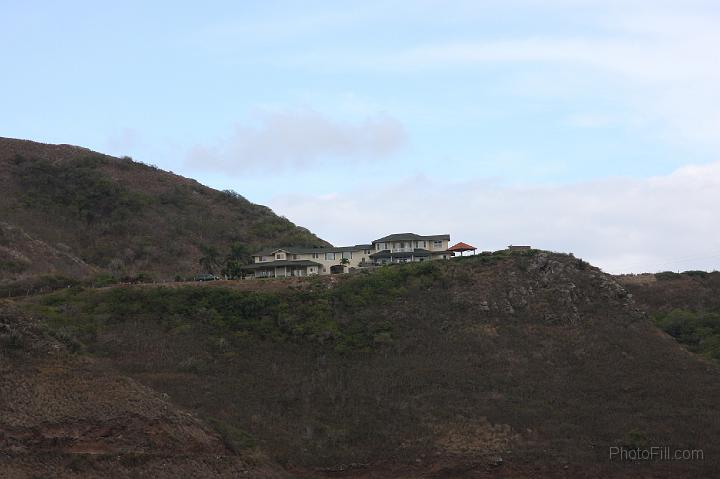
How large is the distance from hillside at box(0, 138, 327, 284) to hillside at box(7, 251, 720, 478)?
25.6 meters

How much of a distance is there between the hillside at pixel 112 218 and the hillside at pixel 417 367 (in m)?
A: 25.6

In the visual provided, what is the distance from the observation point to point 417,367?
69.4 meters

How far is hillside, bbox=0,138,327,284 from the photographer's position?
107 meters

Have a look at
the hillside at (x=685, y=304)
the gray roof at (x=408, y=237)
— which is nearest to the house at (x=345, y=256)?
the gray roof at (x=408, y=237)

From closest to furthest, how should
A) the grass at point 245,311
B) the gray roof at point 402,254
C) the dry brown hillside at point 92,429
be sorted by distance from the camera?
the dry brown hillside at point 92,429 < the grass at point 245,311 < the gray roof at point 402,254

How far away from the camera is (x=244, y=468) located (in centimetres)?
5647

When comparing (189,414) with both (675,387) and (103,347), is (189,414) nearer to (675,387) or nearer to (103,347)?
(103,347)

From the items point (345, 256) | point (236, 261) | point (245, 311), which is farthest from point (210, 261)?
point (245, 311)

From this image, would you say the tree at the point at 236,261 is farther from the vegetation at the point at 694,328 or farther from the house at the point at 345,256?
the vegetation at the point at 694,328

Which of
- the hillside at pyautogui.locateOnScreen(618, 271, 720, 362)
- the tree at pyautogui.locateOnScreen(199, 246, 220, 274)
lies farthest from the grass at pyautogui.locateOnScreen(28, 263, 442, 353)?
the tree at pyautogui.locateOnScreen(199, 246, 220, 274)

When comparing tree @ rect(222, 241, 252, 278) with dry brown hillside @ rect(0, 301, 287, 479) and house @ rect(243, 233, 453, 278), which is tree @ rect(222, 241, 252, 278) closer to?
house @ rect(243, 233, 453, 278)

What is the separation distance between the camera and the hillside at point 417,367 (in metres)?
59.8

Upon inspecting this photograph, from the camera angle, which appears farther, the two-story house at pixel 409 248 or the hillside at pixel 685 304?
the two-story house at pixel 409 248

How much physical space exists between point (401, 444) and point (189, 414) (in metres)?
12.9
